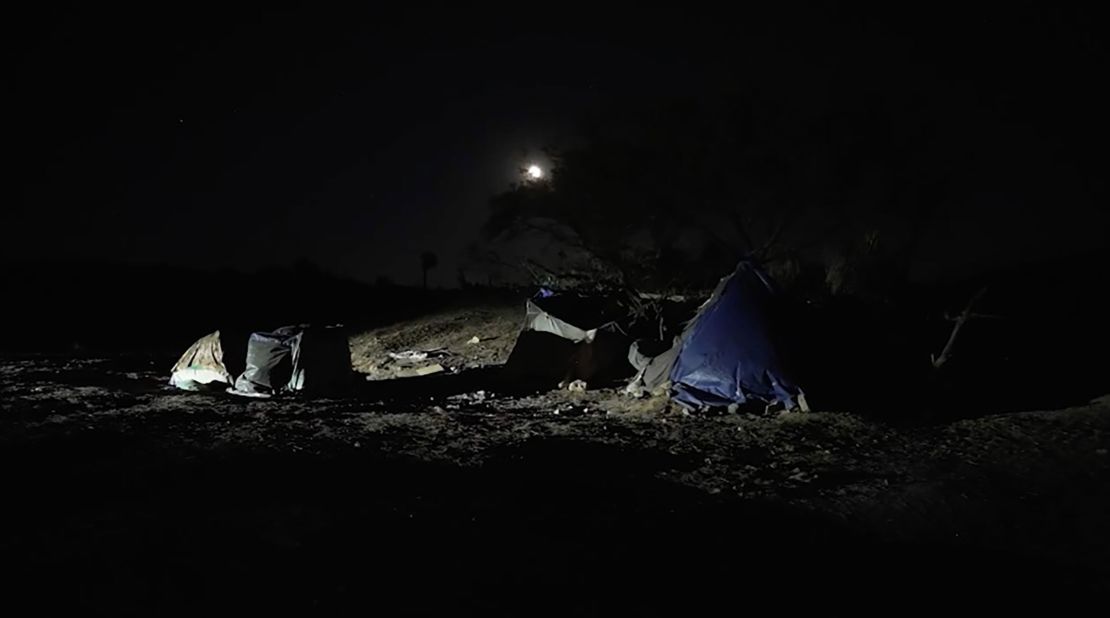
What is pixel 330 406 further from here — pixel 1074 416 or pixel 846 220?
pixel 846 220

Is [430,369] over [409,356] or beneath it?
beneath

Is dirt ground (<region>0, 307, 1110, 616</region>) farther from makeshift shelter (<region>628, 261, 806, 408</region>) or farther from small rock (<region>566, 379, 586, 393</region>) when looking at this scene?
small rock (<region>566, 379, 586, 393</region>)

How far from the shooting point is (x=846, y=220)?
558 inches

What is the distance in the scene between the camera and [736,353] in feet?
25.8

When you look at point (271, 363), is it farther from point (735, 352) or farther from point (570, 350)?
point (735, 352)

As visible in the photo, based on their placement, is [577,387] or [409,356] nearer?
[577,387]

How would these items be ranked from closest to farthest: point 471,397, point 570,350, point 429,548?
point 429,548 → point 471,397 → point 570,350

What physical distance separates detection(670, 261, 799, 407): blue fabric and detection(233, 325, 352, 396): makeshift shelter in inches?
197

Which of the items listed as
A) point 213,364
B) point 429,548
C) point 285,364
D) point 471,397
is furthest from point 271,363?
point 429,548

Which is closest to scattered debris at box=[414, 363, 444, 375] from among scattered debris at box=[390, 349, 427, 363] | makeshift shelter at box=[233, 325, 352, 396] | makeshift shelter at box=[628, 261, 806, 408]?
scattered debris at box=[390, 349, 427, 363]

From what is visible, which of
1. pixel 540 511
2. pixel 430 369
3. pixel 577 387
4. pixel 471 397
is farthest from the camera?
pixel 430 369

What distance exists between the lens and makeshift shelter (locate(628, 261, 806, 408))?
7.54 m

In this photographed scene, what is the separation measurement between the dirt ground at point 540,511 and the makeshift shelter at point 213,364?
2220 millimetres

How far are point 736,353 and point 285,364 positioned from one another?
6.14 m
